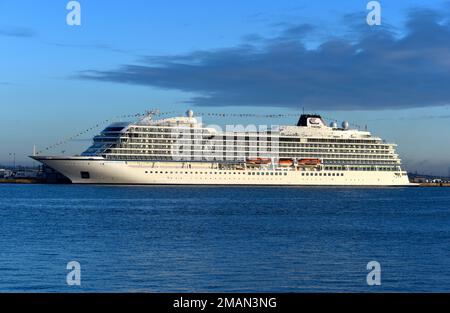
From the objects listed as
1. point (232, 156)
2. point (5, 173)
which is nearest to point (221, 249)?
point (232, 156)

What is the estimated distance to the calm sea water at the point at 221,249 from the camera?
65.0ft

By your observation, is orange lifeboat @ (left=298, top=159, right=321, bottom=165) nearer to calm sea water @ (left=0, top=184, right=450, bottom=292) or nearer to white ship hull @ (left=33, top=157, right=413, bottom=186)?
white ship hull @ (left=33, top=157, right=413, bottom=186)

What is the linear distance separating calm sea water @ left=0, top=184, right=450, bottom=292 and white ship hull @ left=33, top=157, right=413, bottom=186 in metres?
33.7

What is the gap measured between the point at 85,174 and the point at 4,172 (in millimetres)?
92263

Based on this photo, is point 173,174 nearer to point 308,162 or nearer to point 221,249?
point 308,162

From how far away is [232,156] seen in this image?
87.0m

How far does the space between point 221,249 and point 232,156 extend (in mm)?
60612

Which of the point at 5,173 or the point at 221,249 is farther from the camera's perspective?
the point at 5,173

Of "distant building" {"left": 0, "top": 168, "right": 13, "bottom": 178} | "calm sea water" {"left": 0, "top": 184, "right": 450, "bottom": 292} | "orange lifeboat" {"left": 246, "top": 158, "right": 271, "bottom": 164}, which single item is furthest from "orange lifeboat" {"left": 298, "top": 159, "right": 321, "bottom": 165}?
"distant building" {"left": 0, "top": 168, "right": 13, "bottom": 178}

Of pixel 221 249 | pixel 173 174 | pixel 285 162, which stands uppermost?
pixel 285 162

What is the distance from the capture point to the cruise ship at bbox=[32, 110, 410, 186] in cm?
8162

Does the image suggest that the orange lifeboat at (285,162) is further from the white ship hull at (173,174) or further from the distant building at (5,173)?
the distant building at (5,173)
